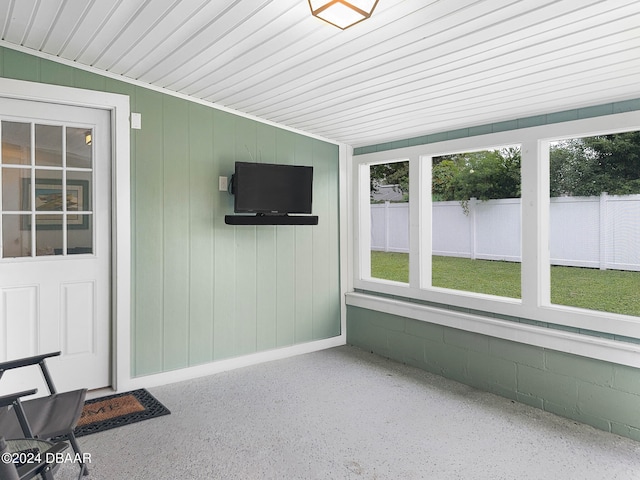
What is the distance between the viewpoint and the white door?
3.21 m

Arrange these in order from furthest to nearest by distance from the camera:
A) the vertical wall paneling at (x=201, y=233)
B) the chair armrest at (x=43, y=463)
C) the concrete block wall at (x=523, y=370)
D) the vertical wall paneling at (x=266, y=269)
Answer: the vertical wall paneling at (x=266, y=269), the vertical wall paneling at (x=201, y=233), the concrete block wall at (x=523, y=370), the chair armrest at (x=43, y=463)

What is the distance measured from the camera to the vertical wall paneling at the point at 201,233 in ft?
12.9

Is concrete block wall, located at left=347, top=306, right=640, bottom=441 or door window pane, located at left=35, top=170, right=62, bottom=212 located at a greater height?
door window pane, located at left=35, top=170, right=62, bottom=212

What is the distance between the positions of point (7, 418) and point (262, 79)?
2596 millimetres

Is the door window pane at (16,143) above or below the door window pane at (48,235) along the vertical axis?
above

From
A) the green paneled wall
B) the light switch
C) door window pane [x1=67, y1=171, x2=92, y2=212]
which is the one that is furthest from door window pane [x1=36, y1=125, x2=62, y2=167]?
the light switch

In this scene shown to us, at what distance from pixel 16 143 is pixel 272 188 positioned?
1.97 metres

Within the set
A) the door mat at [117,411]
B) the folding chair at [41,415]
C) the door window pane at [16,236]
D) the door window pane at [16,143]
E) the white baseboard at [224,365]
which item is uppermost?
the door window pane at [16,143]

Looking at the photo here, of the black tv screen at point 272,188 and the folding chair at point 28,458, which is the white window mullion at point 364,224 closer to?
the black tv screen at point 272,188

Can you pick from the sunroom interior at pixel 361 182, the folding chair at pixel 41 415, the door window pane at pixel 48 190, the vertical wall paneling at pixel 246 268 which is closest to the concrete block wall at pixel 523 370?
the sunroom interior at pixel 361 182

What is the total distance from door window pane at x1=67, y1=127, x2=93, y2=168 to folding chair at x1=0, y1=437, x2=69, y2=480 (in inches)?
89.3

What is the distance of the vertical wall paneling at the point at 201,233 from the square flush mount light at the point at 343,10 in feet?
7.59

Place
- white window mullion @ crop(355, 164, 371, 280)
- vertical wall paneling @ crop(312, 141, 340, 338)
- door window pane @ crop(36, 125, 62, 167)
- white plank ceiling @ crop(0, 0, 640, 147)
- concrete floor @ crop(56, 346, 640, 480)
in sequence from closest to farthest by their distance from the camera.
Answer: white plank ceiling @ crop(0, 0, 640, 147) → concrete floor @ crop(56, 346, 640, 480) → door window pane @ crop(36, 125, 62, 167) → vertical wall paneling @ crop(312, 141, 340, 338) → white window mullion @ crop(355, 164, 371, 280)

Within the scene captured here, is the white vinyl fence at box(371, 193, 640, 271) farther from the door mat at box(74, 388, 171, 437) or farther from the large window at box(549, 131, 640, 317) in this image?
the door mat at box(74, 388, 171, 437)
